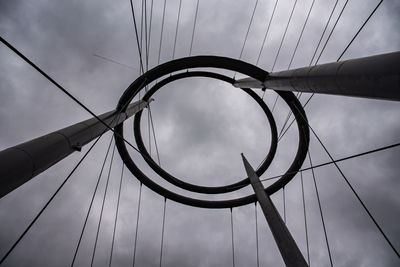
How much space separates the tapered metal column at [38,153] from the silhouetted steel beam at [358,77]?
327 inches

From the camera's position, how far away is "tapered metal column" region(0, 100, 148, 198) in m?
5.10

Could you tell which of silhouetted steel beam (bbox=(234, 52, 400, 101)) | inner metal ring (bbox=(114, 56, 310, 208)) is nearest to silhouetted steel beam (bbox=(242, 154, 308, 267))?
inner metal ring (bbox=(114, 56, 310, 208))

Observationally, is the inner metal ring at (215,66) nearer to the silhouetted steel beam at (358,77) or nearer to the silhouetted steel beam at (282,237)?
the silhouetted steel beam at (282,237)

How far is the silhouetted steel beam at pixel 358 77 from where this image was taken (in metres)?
4.36

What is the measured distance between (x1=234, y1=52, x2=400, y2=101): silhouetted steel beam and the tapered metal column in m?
8.31

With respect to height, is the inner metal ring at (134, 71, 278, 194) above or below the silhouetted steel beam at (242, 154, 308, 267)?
above

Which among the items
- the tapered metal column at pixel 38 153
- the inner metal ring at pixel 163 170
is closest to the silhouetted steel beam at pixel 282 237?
the inner metal ring at pixel 163 170

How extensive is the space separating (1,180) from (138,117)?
12578mm

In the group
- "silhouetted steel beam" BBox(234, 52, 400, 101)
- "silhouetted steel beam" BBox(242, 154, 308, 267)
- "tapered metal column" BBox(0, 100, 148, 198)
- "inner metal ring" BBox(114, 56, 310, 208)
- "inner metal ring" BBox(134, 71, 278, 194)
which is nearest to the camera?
"silhouetted steel beam" BBox(234, 52, 400, 101)

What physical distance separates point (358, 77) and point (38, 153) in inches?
330

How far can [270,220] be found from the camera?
11.8 m

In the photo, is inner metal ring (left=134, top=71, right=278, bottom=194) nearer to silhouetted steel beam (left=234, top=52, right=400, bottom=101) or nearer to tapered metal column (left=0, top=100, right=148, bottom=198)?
tapered metal column (left=0, top=100, right=148, bottom=198)

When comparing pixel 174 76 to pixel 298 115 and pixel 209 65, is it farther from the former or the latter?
pixel 298 115

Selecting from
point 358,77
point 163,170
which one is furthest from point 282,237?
point 163,170
